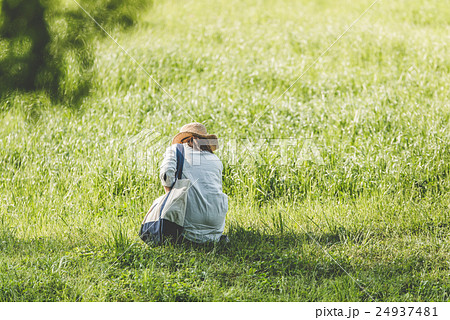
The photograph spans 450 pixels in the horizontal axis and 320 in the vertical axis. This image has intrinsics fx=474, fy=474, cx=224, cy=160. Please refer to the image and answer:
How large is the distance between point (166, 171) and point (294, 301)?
4.97 ft

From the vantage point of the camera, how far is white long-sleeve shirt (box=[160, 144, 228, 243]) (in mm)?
4199

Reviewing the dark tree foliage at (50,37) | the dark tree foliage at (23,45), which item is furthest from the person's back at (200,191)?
the dark tree foliage at (23,45)

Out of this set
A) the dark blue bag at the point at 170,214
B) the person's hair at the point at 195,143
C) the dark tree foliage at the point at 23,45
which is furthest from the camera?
the person's hair at the point at 195,143

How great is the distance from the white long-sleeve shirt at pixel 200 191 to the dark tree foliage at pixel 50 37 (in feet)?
3.92

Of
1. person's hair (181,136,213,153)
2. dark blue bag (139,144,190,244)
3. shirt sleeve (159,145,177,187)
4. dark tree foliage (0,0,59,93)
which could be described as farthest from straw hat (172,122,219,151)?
dark tree foliage (0,0,59,93)

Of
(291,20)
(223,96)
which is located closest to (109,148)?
(223,96)

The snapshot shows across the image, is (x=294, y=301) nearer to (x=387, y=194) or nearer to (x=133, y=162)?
(x=387, y=194)

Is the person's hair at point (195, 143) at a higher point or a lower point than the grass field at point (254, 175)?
higher

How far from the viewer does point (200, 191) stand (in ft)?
13.9

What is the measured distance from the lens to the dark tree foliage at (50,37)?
3.99 m

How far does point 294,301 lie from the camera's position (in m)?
3.70

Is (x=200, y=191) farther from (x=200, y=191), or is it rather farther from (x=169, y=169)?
(x=169, y=169)

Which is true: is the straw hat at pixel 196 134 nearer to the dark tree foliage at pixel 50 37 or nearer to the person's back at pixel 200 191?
the person's back at pixel 200 191

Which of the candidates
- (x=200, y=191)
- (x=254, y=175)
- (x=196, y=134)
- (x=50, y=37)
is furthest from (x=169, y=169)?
(x=254, y=175)
